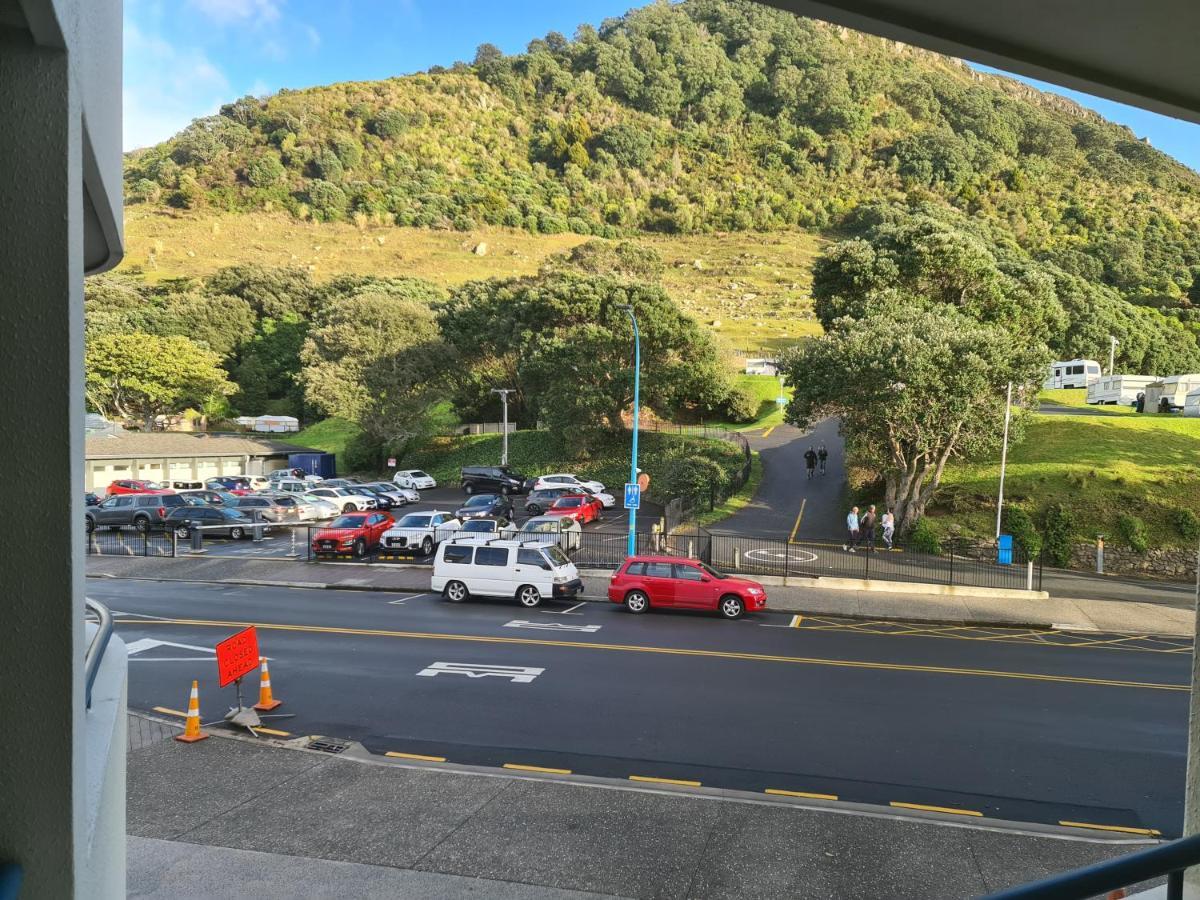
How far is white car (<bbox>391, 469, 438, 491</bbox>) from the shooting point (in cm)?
4553

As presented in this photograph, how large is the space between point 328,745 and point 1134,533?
86.3ft

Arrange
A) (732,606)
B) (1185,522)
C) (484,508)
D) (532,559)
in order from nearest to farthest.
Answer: (732,606), (532,559), (1185,522), (484,508)

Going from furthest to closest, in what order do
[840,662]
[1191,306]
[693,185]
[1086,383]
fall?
[693,185] < [1191,306] < [1086,383] < [840,662]

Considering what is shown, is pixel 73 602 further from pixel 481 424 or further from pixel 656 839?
pixel 481 424

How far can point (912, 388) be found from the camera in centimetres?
2586

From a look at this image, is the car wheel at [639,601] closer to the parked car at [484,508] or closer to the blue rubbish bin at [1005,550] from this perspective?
the blue rubbish bin at [1005,550]

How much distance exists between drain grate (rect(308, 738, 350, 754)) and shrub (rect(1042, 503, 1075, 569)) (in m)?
24.5

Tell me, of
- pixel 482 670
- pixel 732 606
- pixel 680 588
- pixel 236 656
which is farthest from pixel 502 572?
pixel 236 656

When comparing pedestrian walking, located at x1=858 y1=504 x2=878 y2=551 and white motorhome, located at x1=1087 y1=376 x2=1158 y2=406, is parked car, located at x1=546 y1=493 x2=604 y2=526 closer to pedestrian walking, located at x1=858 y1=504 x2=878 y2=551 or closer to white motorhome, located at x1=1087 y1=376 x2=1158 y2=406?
pedestrian walking, located at x1=858 y1=504 x2=878 y2=551

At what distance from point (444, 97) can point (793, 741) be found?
212279 millimetres

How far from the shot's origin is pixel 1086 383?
5438cm

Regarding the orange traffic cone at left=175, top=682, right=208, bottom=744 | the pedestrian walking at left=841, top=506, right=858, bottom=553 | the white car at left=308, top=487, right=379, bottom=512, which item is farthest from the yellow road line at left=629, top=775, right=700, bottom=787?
the white car at left=308, top=487, right=379, bottom=512

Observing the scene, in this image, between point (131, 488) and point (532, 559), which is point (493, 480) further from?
point (532, 559)

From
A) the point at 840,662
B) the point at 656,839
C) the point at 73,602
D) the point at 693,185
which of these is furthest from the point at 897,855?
the point at 693,185
